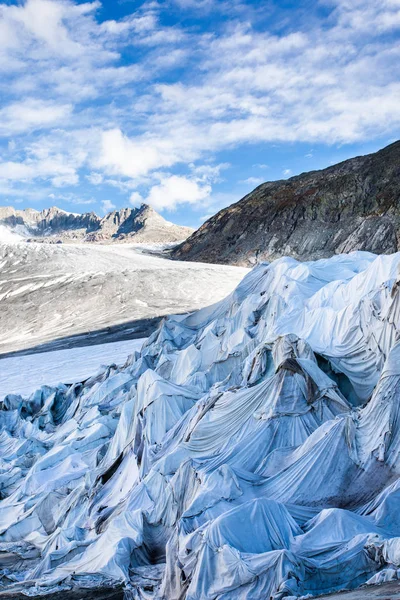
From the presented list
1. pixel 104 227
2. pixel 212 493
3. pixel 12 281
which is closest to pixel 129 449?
pixel 212 493

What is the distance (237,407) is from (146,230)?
305ft

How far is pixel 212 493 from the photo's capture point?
7289 millimetres

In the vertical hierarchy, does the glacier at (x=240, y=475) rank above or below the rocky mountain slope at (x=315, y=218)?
below

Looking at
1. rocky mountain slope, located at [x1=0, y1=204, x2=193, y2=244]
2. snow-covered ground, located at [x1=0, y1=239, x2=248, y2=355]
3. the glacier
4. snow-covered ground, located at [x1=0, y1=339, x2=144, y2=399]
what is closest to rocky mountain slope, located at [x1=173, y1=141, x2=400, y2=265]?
snow-covered ground, located at [x1=0, y1=239, x2=248, y2=355]

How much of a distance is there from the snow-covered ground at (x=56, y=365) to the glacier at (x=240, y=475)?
847 centimetres

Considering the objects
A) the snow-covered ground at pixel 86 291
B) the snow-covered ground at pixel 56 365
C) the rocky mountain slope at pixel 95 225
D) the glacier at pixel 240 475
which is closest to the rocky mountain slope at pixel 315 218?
the snow-covered ground at pixel 86 291

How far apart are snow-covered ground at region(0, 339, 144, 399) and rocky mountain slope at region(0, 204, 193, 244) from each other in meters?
62.2

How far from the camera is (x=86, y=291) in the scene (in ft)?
138

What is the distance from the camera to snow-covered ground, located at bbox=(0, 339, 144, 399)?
2273 cm

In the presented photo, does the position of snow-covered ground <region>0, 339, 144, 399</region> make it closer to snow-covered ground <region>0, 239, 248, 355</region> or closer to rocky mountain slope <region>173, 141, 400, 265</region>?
snow-covered ground <region>0, 239, 248, 355</region>

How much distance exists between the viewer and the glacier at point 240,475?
19.2 ft

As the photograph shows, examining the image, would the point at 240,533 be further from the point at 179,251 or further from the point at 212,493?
the point at 179,251

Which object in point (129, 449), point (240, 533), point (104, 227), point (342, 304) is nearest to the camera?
point (240, 533)

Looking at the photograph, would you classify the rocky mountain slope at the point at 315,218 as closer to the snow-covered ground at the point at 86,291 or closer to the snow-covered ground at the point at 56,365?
the snow-covered ground at the point at 86,291
